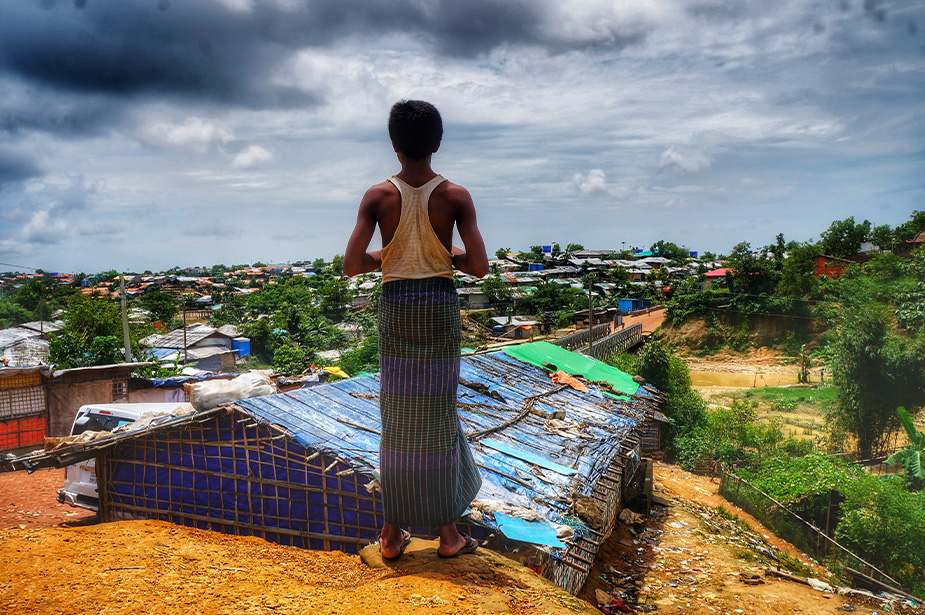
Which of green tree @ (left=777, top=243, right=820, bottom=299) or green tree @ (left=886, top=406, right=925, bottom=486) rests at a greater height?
green tree @ (left=777, top=243, right=820, bottom=299)

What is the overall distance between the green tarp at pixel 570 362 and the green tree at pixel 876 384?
9.58m

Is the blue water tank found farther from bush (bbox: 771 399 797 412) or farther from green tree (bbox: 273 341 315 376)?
bush (bbox: 771 399 797 412)

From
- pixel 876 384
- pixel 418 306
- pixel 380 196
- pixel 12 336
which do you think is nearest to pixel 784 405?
pixel 876 384

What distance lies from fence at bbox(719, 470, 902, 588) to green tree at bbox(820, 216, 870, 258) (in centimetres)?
4040

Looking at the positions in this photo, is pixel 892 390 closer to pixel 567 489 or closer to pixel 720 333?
pixel 567 489

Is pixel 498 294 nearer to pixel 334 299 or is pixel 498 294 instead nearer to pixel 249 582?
pixel 334 299

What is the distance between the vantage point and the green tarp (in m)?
12.2

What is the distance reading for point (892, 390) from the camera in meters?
18.0

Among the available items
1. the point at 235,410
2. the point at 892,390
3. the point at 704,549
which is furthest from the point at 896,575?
the point at 235,410

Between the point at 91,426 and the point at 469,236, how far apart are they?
33.5 feet

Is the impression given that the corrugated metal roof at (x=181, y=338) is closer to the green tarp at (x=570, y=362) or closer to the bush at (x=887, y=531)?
the green tarp at (x=570, y=362)

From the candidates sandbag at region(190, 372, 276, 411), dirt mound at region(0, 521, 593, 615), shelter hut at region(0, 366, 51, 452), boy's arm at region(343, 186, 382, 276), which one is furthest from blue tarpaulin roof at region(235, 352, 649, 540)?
shelter hut at region(0, 366, 51, 452)

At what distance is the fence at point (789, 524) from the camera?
9834 millimetres

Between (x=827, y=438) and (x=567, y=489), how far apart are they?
17.9 m
